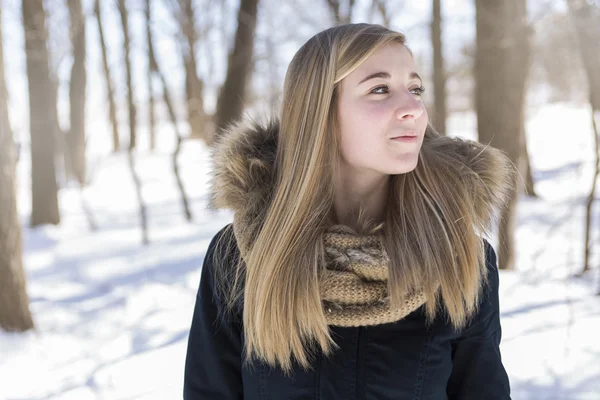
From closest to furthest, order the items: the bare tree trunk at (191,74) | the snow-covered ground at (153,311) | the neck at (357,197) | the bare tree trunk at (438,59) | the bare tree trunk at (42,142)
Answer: the neck at (357,197) < the snow-covered ground at (153,311) < the bare tree trunk at (42,142) < the bare tree trunk at (438,59) < the bare tree trunk at (191,74)

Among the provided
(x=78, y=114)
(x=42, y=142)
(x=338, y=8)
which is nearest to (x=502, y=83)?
(x=338, y=8)

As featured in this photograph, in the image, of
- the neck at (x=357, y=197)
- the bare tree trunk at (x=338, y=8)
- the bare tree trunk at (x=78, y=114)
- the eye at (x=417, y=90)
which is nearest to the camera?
the eye at (x=417, y=90)

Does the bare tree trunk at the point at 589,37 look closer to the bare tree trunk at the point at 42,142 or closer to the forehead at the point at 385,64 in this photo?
the forehead at the point at 385,64

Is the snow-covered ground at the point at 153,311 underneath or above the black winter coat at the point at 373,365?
underneath

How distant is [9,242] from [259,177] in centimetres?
331

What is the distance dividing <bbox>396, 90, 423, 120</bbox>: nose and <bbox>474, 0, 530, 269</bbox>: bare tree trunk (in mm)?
3631

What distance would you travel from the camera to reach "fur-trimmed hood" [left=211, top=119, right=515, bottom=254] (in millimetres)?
1771

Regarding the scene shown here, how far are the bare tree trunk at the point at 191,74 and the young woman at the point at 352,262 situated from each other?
969cm

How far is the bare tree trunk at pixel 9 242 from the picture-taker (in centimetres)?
425

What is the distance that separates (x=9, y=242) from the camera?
4293 millimetres

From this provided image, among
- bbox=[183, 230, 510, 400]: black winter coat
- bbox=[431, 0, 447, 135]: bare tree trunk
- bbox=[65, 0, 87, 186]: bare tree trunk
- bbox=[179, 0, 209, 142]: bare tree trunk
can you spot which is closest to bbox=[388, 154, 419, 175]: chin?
bbox=[183, 230, 510, 400]: black winter coat

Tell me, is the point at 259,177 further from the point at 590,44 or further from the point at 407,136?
the point at 590,44

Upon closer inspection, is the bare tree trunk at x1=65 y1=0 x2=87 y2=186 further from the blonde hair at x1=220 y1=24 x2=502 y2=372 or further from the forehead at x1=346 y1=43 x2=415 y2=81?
the forehead at x1=346 y1=43 x2=415 y2=81

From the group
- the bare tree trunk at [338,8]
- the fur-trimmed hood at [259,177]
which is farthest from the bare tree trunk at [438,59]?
the fur-trimmed hood at [259,177]
